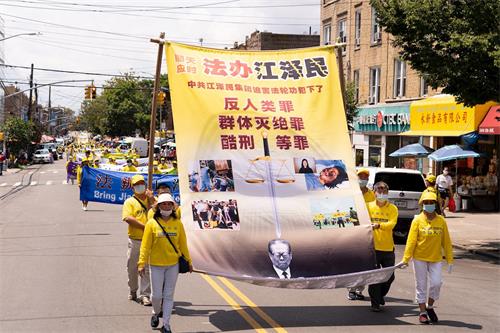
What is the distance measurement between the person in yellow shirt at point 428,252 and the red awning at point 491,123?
15.6 m

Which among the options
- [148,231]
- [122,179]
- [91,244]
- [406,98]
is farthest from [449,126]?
[148,231]

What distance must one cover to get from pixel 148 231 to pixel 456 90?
10.8 meters

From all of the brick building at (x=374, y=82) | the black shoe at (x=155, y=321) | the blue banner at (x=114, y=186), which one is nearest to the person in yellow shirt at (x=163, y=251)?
the black shoe at (x=155, y=321)

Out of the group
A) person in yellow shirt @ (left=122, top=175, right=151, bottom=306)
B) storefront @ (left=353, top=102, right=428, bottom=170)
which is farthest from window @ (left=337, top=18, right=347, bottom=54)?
person in yellow shirt @ (left=122, top=175, right=151, bottom=306)

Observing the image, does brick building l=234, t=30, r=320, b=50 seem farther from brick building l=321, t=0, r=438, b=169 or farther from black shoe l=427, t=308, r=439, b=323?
black shoe l=427, t=308, r=439, b=323

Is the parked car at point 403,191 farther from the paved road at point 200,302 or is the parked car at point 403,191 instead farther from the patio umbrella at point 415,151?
the patio umbrella at point 415,151

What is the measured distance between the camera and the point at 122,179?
1845 centimetres

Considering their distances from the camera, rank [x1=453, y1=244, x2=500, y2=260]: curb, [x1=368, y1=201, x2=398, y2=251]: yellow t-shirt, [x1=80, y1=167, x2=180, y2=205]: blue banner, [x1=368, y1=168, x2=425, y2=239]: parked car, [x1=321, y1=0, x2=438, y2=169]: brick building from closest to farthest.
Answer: [x1=368, y1=201, x2=398, y2=251]: yellow t-shirt → [x1=453, y1=244, x2=500, y2=260]: curb → [x1=368, y1=168, x2=425, y2=239]: parked car → [x1=80, y1=167, x2=180, y2=205]: blue banner → [x1=321, y1=0, x2=438, y2=169]: brick building

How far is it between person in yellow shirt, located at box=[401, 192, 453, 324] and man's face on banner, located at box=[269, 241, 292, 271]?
58.1 inches

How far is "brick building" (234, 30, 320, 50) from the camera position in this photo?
64.9 meters

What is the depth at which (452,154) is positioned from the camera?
964 inches

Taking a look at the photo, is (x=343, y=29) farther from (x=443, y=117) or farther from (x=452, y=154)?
(x=452, y=154)

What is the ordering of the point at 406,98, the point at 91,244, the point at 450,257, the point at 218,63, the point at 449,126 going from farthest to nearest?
the point at 406,98 → the point at 449,126 → the point at 91,244 → the point at 218,63 → the point at 450,257

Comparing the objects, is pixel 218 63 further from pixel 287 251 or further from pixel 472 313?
pixel 472 313
